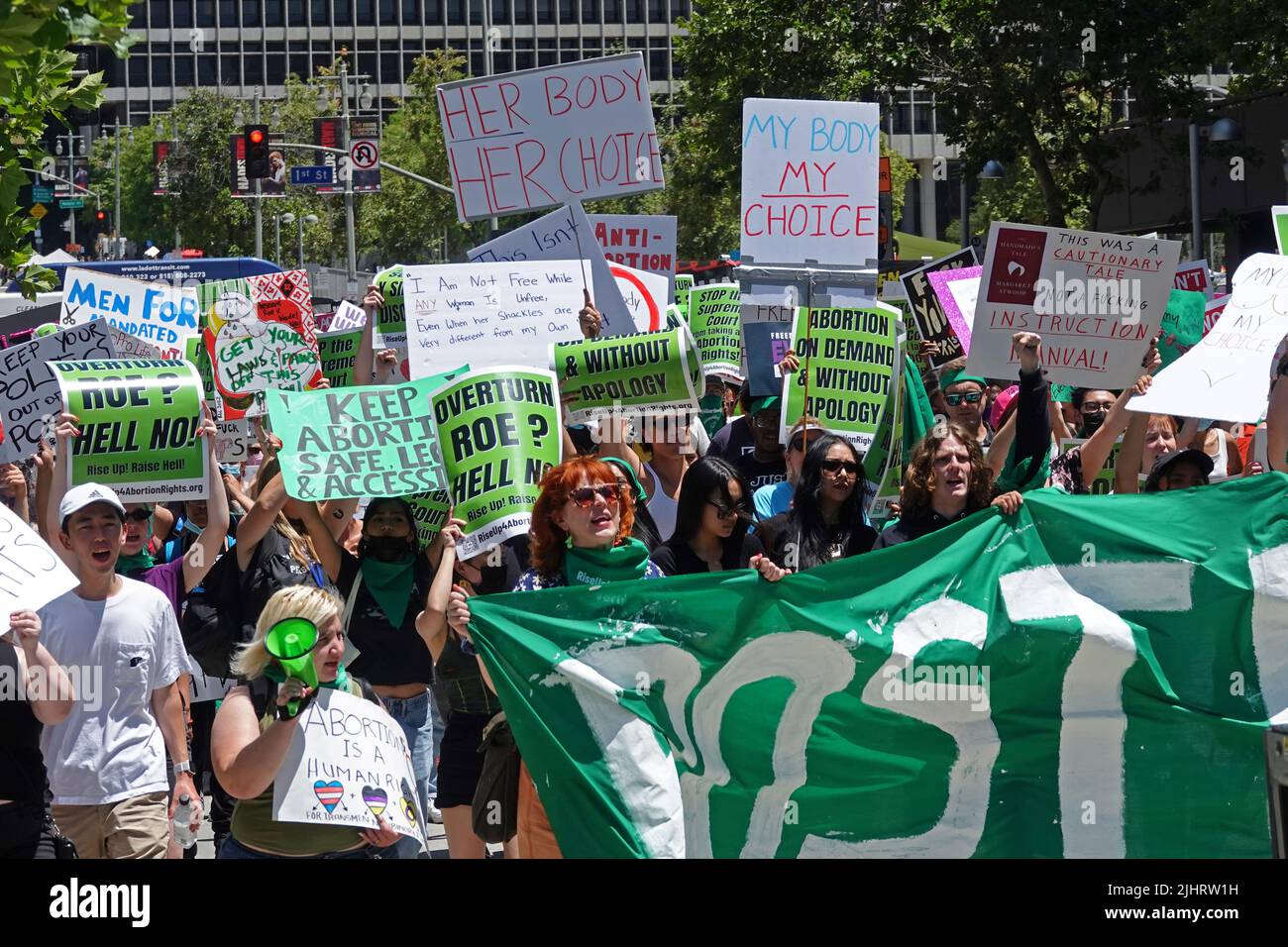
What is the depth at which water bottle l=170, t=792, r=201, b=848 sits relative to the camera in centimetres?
591

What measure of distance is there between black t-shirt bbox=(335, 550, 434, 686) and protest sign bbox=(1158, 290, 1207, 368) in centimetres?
499

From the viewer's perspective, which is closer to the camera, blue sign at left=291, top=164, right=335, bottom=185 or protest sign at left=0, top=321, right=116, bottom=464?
protest sign at left=0, top=321, right=116, bottom=464

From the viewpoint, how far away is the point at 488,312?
352 inches

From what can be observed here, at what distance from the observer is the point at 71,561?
20.5ft

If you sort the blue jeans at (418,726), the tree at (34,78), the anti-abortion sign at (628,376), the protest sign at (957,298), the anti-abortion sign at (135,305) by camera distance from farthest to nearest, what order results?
1. the anti-abortion sign at (135,305)
2. the protest sign at (957,298)
3. the anti-abortion sign at (628,376)
4. the blue jeans at (418,726)
5. the tree at (34,78)

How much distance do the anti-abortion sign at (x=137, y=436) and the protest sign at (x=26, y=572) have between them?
5.29 ft

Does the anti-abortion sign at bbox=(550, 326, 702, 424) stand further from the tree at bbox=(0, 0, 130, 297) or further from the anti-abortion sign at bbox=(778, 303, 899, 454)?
the tree at bbox=(0, 0, 130, 297)

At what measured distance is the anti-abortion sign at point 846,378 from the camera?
8.16 metres

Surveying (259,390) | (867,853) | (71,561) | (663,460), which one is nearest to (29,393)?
(259,390)

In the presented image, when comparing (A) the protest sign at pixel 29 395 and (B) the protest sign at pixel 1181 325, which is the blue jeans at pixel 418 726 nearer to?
(A) the protest sign at pixel 29 395

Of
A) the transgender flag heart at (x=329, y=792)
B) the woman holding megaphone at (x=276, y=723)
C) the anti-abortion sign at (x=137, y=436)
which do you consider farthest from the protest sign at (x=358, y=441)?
the transgender flag heart at (x=329, y=792)

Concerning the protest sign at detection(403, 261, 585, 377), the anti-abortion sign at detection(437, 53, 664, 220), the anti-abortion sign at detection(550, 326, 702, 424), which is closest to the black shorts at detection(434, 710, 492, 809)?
the anti-abortion sign at detection(550, 326, 702, 424)

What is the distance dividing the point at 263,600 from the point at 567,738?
5.93ft

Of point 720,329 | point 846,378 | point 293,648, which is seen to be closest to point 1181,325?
point 720,329
